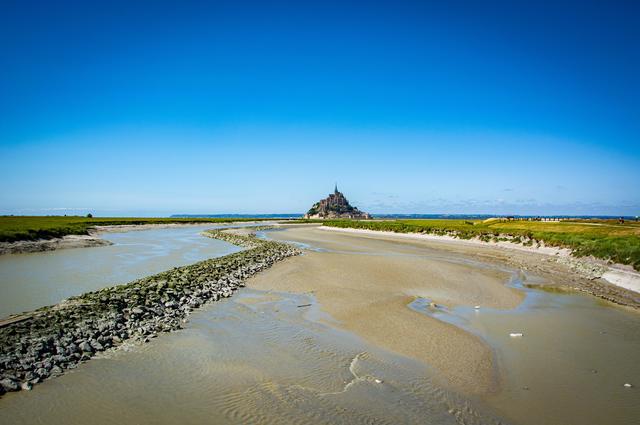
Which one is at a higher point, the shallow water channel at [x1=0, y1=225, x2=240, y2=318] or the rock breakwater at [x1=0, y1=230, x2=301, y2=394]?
the rock breakwater at [x1=0, y1=230, x2=301, y2=394]

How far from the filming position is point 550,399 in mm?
7477

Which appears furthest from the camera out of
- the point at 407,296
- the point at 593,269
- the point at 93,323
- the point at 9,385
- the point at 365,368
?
the point at 593,269

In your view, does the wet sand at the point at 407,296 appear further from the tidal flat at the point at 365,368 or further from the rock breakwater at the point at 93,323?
the rock breakwater at the point at 93,323

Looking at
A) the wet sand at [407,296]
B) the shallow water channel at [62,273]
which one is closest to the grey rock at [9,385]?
the shallow water channel at [62,273]

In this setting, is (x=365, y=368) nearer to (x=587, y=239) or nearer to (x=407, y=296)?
(x=407, y=296)

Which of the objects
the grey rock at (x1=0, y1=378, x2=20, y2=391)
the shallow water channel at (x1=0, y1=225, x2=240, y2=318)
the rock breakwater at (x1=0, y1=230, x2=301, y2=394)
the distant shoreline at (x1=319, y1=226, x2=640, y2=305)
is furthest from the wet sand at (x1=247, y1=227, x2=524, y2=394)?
the grey rock at (x1=0, y1=378, x2=20, y2=391)

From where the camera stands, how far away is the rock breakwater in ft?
27.4

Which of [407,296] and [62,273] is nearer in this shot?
[407,296]

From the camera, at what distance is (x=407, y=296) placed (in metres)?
16.9

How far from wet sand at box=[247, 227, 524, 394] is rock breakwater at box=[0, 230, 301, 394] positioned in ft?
13.2

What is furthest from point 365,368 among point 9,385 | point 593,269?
point 593,269

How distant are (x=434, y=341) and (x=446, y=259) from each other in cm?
2153

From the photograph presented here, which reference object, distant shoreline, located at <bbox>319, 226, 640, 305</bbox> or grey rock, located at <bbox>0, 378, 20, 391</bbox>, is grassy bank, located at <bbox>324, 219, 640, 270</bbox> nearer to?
distant shoreline, located at <bbox>319, 226, 640, 305</bbox>

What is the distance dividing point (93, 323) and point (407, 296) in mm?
12675
